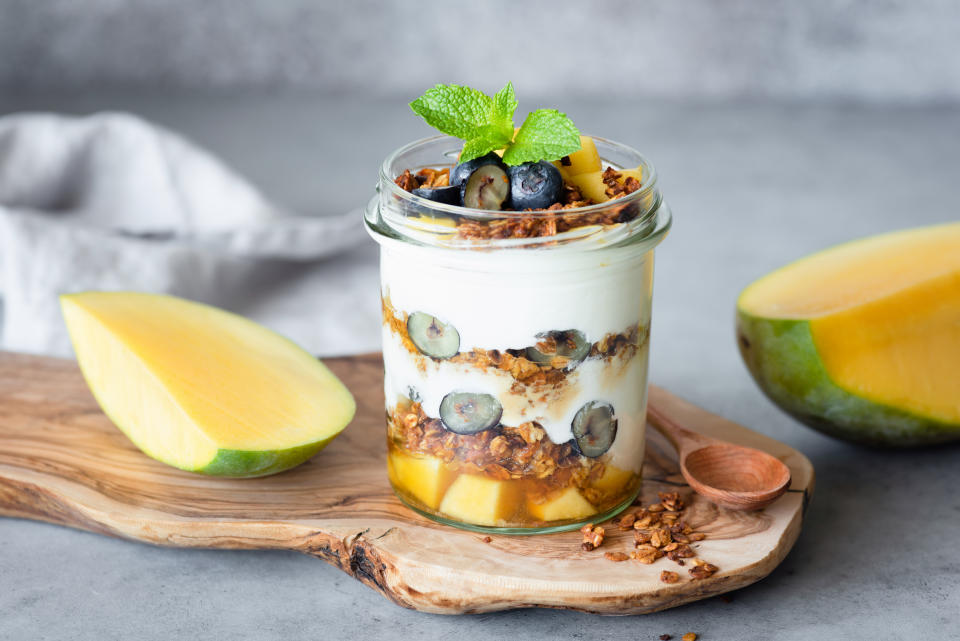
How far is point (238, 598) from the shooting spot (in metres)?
1.17

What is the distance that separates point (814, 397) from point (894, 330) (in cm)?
13

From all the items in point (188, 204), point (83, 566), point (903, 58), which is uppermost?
point (903, 58)

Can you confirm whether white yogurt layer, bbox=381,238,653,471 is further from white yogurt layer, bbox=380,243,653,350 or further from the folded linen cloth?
the folded linen cloth

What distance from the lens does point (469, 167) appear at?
112 cm

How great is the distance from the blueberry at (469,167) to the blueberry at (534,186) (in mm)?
32

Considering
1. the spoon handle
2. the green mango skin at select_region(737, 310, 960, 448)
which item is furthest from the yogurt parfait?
the green mango skin at select_region(737, 310, 960, 448)

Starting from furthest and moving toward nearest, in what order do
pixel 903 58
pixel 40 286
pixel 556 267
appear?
pixel 903 58 < pixel 40 286 < pixel 556 267

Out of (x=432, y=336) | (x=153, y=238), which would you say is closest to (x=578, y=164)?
(x=432, y=336)

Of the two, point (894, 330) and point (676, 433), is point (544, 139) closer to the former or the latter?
point (676, 433)

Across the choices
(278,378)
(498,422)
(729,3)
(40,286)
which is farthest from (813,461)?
(729,3)

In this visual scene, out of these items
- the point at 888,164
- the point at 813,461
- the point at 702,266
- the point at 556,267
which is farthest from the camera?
the point at 888,164

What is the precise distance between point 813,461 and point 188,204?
1376 millimetres

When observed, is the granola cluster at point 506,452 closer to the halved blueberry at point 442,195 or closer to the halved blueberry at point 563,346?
the halved blueberry at point 563,346

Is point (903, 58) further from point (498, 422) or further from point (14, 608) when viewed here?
point (14, 608)
